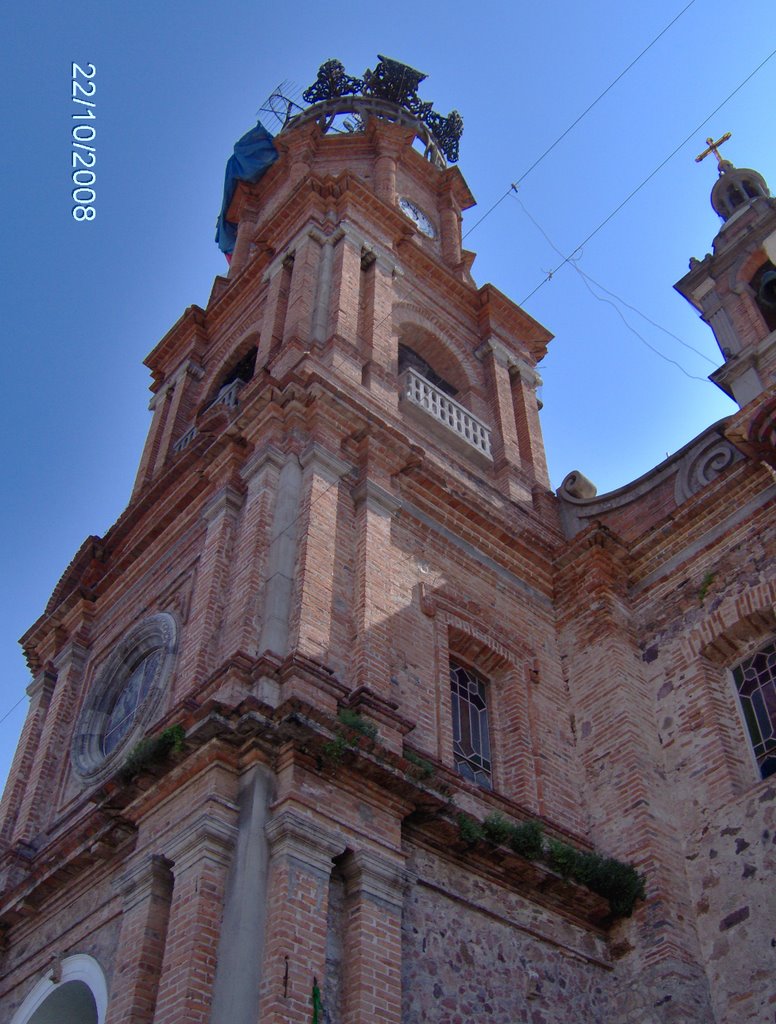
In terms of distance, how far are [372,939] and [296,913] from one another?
818mm

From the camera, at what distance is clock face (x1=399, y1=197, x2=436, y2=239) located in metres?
24.6

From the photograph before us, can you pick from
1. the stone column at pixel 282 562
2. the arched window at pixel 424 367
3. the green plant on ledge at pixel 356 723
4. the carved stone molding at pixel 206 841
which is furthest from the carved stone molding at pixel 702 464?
the carved stone molding at pixel 206 841

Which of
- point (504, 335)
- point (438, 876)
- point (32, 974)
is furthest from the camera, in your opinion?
point (504, 335)

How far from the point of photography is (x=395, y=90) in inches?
1228

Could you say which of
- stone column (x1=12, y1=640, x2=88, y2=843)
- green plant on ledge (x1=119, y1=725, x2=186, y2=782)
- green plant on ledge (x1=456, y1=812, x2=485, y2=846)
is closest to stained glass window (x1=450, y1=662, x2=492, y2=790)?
green plant on ledge (x1=456, y1=812, x2=485, y2=846)

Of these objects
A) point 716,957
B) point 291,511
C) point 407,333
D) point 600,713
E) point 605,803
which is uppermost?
point 407,333

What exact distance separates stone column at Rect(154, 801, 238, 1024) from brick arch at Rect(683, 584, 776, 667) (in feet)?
22.7

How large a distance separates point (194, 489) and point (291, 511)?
2.77 m

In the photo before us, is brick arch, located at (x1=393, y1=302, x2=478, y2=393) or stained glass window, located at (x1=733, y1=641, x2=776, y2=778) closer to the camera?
stained glass window, located at (x1=733, y1=641, x2=776, y2=778)

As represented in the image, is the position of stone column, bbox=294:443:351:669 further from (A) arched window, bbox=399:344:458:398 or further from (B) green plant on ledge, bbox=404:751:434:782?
(A) arched window, bbox=399:344:458:398

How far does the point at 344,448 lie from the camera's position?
14219mm

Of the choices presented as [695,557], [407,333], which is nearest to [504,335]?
[407,333]

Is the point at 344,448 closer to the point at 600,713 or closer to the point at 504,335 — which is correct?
the point at 600,713

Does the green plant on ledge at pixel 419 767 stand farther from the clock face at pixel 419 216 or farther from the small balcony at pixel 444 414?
the clock face at pixel 419 216
